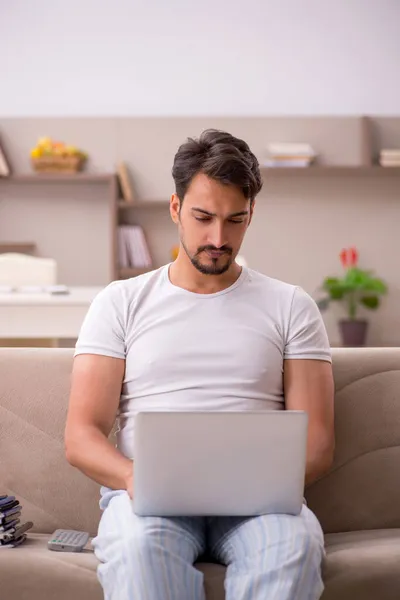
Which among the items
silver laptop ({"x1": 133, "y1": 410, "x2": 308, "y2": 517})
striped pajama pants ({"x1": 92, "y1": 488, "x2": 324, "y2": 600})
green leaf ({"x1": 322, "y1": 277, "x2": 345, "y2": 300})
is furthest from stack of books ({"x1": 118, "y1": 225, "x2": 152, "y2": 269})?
silver laptop ({"x1": 133, "y1": 410, "x2": 308, "y2": 517})

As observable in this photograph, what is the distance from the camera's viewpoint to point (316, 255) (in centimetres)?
616

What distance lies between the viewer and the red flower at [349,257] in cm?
604

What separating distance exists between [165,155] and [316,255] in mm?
1255

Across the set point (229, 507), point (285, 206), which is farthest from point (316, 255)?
point (229, 507)

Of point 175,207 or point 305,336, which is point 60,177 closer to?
point 175,207

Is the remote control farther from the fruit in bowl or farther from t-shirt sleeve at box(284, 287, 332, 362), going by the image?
the fruit in bowl

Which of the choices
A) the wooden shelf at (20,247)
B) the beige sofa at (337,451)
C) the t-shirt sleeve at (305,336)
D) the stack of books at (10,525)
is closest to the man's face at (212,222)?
the t-shirt sleeve at (305,336)

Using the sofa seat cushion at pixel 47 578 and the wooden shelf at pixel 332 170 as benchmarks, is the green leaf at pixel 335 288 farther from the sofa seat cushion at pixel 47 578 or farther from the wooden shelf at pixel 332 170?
the sofa seat cushion at pixel 47 578

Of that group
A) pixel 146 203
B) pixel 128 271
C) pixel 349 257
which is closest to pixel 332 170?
pixel 349 257

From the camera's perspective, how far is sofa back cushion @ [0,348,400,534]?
6.45 feet

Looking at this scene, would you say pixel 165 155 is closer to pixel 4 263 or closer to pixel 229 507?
pixel 4 263

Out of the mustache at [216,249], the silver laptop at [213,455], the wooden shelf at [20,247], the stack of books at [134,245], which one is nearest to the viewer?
the silver laptop at [213,455]

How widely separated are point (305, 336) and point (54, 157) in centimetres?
435

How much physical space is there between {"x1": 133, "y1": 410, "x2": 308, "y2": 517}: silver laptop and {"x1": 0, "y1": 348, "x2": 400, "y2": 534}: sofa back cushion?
0.56 metres
